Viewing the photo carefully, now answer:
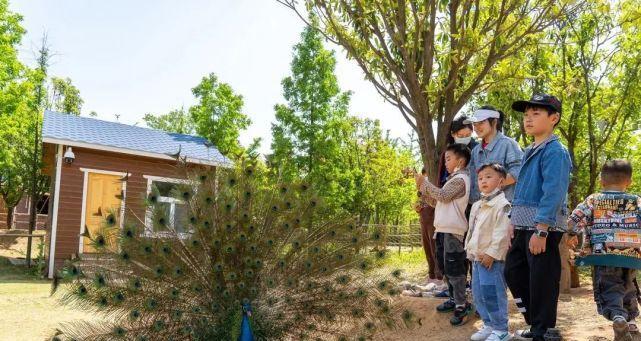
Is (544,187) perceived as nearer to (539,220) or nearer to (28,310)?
(539,220)

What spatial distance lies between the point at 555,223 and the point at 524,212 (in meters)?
0.32

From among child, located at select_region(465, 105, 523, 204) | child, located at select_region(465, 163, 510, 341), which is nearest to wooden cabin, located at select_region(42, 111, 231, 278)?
child, located at select_region(465, 105, 523, 204)

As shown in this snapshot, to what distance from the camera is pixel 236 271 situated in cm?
520

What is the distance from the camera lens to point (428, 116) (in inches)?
292

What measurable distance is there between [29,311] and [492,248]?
8535 millimetres

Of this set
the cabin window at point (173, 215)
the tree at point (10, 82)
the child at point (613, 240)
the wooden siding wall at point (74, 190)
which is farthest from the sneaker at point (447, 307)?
the tree at point (10, 82)

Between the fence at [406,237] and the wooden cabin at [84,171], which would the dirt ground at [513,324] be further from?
the fence at [406,237]

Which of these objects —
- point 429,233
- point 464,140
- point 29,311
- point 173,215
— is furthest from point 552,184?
point 29,311

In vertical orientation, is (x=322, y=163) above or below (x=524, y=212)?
above

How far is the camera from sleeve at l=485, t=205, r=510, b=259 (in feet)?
15.3

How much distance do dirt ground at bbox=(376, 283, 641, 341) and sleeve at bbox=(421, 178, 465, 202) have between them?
4.40 feet

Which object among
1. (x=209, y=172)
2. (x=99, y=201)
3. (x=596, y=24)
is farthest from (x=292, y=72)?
(x=209, y=172)

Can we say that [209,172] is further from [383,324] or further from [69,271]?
[383,324]

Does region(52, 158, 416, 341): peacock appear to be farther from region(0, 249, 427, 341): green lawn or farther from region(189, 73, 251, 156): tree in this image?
region(189, 73, 251, 156): tree
